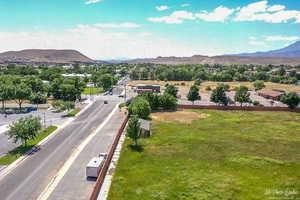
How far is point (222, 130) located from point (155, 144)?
15.7m

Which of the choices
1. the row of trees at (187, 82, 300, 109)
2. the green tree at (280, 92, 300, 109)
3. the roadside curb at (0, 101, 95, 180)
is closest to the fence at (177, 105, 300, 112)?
the green tree at (280, 92, 300, 109)

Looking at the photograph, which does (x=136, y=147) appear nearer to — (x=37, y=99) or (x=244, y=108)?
(x=37, y=99)

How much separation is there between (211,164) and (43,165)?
20825 millimetres

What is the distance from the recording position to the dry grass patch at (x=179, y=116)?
52250 millimetres

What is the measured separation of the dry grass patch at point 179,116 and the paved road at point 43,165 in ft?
48.2

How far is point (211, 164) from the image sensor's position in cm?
2908

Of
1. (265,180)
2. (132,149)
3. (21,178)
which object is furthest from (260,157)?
(21,178)

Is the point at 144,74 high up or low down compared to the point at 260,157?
up

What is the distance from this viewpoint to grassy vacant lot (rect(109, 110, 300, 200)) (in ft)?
74.6

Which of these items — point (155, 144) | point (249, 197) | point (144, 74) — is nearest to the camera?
point (249, 197)

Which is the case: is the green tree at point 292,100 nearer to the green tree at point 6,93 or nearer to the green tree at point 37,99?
the green tree at point 37,99

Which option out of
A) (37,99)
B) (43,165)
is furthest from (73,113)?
(43,165)

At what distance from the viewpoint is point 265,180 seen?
25266mm

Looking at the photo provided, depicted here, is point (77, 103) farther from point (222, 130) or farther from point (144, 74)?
point (144, 74)
